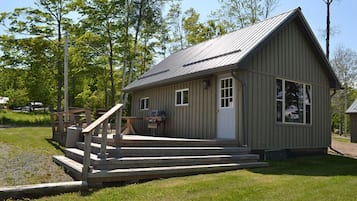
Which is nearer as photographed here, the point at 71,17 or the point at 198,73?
the point at 198,73

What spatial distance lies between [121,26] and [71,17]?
4.29 meters

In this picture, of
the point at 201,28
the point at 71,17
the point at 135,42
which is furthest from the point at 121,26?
the point at 201,28

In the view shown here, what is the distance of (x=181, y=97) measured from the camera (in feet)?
36.0

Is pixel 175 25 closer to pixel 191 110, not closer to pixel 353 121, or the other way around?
pixel 353 121

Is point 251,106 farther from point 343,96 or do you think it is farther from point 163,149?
point 343,96

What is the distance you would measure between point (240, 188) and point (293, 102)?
5868 mm

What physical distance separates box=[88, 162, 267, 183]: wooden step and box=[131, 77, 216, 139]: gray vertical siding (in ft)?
8.96

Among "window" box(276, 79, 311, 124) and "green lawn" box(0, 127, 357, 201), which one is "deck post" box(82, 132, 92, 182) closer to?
"green lawn" box(0, 127, 357, 201)

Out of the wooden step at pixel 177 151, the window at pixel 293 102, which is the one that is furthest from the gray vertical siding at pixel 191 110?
the window at pixel 293 102

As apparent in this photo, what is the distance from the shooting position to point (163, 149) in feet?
22.3

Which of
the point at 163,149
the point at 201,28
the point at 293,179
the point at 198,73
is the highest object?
the point at 201,28

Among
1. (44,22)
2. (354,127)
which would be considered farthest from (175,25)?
(354,127)

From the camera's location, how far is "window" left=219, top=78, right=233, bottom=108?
29.6ft

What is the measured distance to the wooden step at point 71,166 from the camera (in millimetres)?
5718
